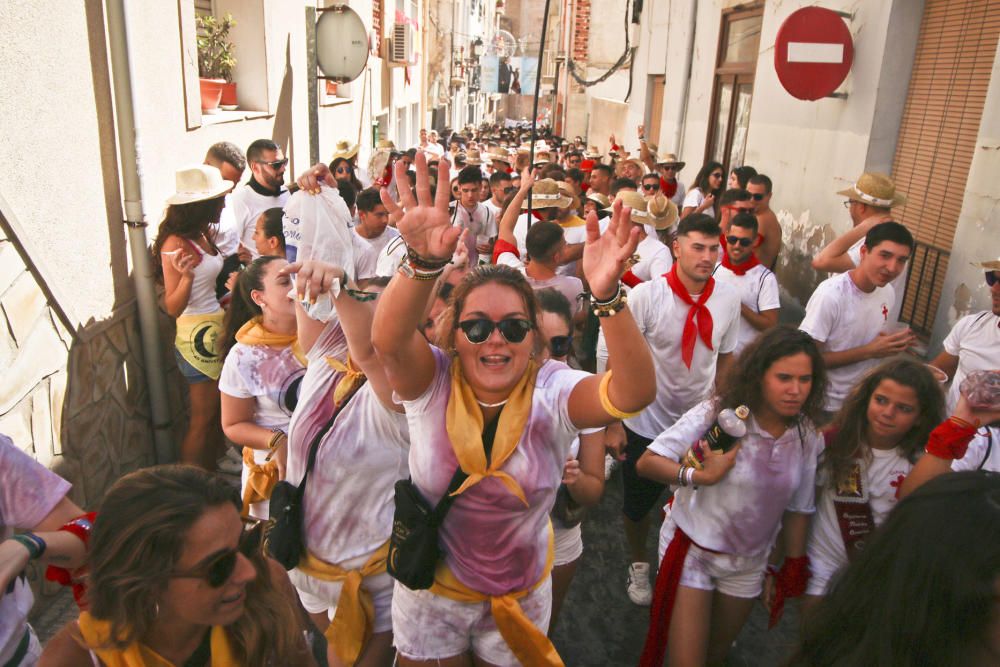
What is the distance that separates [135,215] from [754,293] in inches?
154

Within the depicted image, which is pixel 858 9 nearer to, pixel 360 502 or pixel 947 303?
pixel 947 303

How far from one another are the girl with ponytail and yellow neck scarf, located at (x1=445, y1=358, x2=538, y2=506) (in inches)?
46.3

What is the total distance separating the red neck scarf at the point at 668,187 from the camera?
9656 millimetres

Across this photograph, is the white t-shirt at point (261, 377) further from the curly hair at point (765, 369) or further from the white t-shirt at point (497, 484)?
the curly hair at point (765, 369)

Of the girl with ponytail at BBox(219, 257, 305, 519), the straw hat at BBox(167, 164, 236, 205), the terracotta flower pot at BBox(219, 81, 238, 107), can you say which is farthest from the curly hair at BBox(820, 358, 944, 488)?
the terracotta flower pot at BBox(219, 81, 238, 107)

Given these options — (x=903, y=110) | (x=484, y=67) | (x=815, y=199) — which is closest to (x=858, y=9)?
(x=903, y=110)

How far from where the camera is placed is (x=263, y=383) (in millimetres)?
3150

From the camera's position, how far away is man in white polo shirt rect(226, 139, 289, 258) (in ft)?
19.4

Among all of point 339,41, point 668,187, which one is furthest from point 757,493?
point 339,41

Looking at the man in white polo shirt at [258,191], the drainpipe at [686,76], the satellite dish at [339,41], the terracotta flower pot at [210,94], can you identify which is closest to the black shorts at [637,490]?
the man in white polo shirt at [258,191]

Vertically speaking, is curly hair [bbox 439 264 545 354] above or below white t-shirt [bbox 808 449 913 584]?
above

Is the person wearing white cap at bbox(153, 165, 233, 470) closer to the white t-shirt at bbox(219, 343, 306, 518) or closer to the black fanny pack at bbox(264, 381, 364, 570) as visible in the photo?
the white t-shirt at bbox(219, 343, 306, 518)

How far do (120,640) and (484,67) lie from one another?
133ft

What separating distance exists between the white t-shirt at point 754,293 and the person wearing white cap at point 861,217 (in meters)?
0.55
